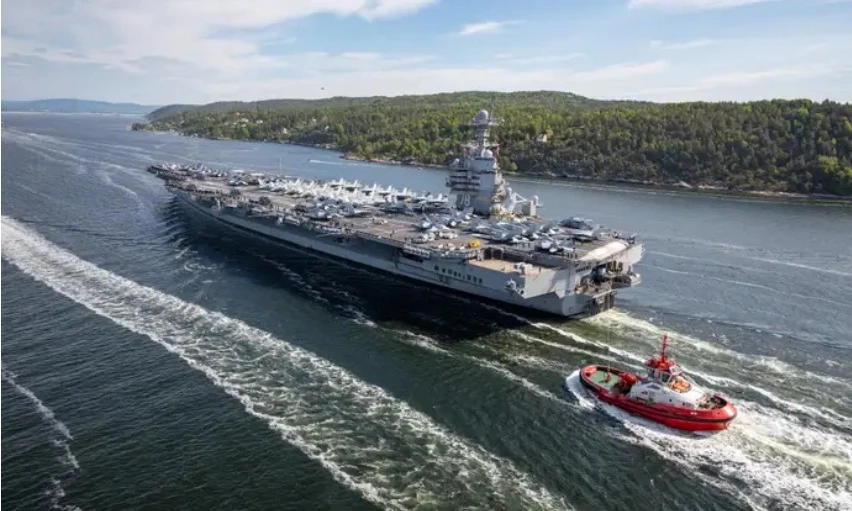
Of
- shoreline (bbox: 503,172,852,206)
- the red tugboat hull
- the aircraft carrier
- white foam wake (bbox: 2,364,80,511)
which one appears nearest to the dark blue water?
white foam wake (bbox: 2,364,80,511)

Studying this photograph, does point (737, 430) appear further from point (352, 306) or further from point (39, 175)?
point (39, 175)

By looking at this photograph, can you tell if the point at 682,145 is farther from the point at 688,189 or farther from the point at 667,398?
the point at 667,398

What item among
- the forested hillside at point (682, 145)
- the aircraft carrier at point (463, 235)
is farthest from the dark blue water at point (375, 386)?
the forested hillside at point (682, 145)

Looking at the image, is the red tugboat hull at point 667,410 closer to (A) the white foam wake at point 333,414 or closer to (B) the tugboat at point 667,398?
(B) the tugboat at point 667,398

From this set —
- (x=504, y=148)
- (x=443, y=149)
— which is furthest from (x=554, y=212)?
(x=443, y=149)

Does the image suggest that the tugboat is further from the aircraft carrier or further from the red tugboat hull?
the aircraft carrier
